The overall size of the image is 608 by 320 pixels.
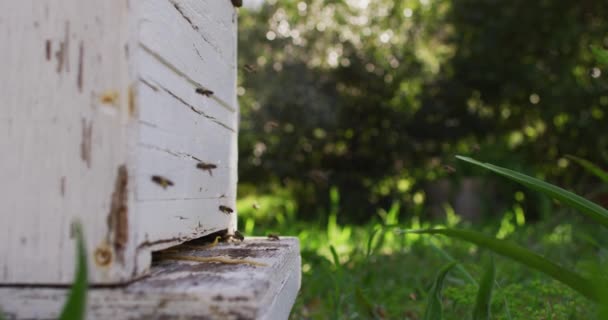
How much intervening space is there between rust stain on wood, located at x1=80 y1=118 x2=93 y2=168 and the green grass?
2.38ft

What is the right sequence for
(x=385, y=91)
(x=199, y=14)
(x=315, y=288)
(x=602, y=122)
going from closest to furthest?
1. (x=199, y=14)
2. (x=315, y=288)
3. (x=602, y=122)
4. (x=385, y=91)

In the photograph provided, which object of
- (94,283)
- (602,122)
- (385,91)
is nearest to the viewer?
(94,283)

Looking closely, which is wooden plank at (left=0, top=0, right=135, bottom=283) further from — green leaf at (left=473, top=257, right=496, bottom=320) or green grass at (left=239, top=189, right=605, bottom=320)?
green grass at (left=239, top=189, right=605, bottom=320)

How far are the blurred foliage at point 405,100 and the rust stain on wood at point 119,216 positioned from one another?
5.14 meters

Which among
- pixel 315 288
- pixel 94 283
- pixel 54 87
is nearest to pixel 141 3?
pixel 54 87

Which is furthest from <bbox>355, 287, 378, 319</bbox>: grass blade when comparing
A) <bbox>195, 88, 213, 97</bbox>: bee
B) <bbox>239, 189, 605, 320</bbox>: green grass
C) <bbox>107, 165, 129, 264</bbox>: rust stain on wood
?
<bbox>107, 165, 129, 264</bbox>: rust stain on wood

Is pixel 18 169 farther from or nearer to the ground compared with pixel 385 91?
nearer to the ground

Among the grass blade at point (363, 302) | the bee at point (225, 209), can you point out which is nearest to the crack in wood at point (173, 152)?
the bee at point (225, 209)

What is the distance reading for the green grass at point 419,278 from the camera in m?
1.39

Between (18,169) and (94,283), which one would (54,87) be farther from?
(94,283)

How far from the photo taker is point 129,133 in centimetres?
79

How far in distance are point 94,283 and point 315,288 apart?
55.3 inches

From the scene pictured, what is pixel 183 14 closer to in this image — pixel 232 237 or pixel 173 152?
pixel 173 152

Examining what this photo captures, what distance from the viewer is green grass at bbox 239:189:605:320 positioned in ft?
4.56
